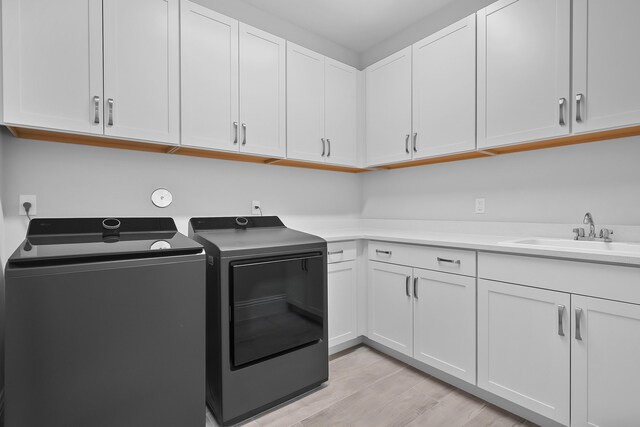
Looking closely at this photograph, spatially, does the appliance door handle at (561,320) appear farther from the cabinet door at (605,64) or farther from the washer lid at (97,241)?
the washer lid at (97,241)

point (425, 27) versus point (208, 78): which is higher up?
point (425, 27)

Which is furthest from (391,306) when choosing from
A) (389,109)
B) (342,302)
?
(389,109)

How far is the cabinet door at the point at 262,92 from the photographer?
2.15 meters

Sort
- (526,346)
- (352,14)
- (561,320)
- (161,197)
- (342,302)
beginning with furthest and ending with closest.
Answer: (352,14) → (342,302) → (161,197) → (526,346) → (561,320)

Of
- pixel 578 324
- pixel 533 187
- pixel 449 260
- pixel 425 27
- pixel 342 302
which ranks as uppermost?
pixel 425 27

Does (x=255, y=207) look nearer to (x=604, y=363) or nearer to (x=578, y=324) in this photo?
(x=578, y=324)

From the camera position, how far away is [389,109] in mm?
2637

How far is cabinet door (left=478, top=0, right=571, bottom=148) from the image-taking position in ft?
5.61

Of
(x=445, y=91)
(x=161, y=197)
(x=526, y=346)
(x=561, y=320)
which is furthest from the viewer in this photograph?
(x=445, y=91)

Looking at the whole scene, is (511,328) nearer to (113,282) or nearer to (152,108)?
(113,282)

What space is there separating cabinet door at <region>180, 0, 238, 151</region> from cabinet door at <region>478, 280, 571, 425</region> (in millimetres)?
1834

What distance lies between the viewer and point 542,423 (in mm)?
1582

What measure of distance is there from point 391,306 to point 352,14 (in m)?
2.34

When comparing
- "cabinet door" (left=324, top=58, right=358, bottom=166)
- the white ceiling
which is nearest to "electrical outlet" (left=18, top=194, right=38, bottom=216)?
"cabinet door" (left=324, top=58, right=358, bottom=166)
